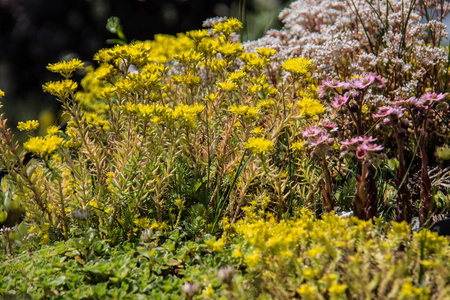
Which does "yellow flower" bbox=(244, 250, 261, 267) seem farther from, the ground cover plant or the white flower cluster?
the white flower cluster

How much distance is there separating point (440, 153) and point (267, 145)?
1291 millimetres

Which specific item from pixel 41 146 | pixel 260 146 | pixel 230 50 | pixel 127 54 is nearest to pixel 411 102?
pixel 260 146

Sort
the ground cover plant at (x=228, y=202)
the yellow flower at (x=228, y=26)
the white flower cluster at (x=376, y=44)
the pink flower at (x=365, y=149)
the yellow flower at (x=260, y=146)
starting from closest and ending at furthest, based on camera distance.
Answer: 1. the ground cover plant at (x=228, y=202)
2. the pink flower at (x=365, y=149)
3. the yellow flower at (x=260, y=146)
4. the yellow flower at (x=228, y=26)
5. the white flower cluster at (x=376, y=44)

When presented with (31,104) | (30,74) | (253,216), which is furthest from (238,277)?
(30,74)

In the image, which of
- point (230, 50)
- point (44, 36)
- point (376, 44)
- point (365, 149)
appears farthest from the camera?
point (44, 36)

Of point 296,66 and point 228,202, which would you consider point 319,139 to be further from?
point 228,202

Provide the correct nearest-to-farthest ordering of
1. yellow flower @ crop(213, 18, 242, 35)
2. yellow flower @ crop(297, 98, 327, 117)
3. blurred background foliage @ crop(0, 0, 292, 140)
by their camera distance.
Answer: yellow flower @ crop(297, 98, 327, 117)
yellow flower @ crop(213, 18, 242, 35)
blurred background foliage @ crop(0, 0, 292, 140)

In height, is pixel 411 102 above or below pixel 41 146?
below

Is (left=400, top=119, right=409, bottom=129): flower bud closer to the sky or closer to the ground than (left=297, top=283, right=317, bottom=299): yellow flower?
closer to the sky

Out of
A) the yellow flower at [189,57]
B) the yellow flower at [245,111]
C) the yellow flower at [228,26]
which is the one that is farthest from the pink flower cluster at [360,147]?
the yellow flower at [228,26]

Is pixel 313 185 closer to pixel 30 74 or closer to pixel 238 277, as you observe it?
pixel 238 277

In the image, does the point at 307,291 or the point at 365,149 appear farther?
the point at 365,149

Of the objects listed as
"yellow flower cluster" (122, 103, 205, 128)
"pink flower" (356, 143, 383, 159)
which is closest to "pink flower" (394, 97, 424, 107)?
"pink flower" (356, 143, 383, 159)

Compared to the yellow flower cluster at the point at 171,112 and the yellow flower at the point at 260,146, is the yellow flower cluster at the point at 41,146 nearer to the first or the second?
the yellow flower cluster at the point at 171,112
